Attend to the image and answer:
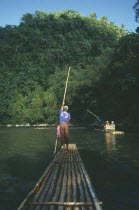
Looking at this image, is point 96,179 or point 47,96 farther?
point 47,96

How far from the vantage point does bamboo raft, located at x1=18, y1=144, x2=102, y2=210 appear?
592cm

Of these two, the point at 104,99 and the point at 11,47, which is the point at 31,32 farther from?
the point at 104,99

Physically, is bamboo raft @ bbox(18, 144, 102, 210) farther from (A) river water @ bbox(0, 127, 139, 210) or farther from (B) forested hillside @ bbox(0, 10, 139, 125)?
(B) forested hillside @ bbox(0, 10, 139, 125)

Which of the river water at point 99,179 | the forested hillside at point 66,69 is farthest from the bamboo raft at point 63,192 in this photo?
the forested hillside at point 66,69

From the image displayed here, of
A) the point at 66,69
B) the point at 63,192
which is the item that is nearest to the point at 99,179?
the point at 63,192

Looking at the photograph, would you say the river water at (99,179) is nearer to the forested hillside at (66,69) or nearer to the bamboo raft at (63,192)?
the bamboo raft at (63,192)

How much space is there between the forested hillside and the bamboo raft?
3006 centimetres

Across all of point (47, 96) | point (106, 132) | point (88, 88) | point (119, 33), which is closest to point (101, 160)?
point (106, 132)

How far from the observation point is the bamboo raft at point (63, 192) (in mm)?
5922

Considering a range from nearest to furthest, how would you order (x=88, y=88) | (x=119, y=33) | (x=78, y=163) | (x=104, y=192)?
(x=104, y=192), (x=78, y=163), (x=88, y=88), (x=119, y=33)

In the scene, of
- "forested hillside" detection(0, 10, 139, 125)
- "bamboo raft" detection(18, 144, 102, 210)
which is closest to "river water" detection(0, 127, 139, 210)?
"bamboo raft" detection(18, 144, 102, 210)

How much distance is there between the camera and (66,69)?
9306 cm

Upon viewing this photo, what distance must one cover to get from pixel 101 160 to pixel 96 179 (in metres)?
4.28

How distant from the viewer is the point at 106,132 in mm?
37344
